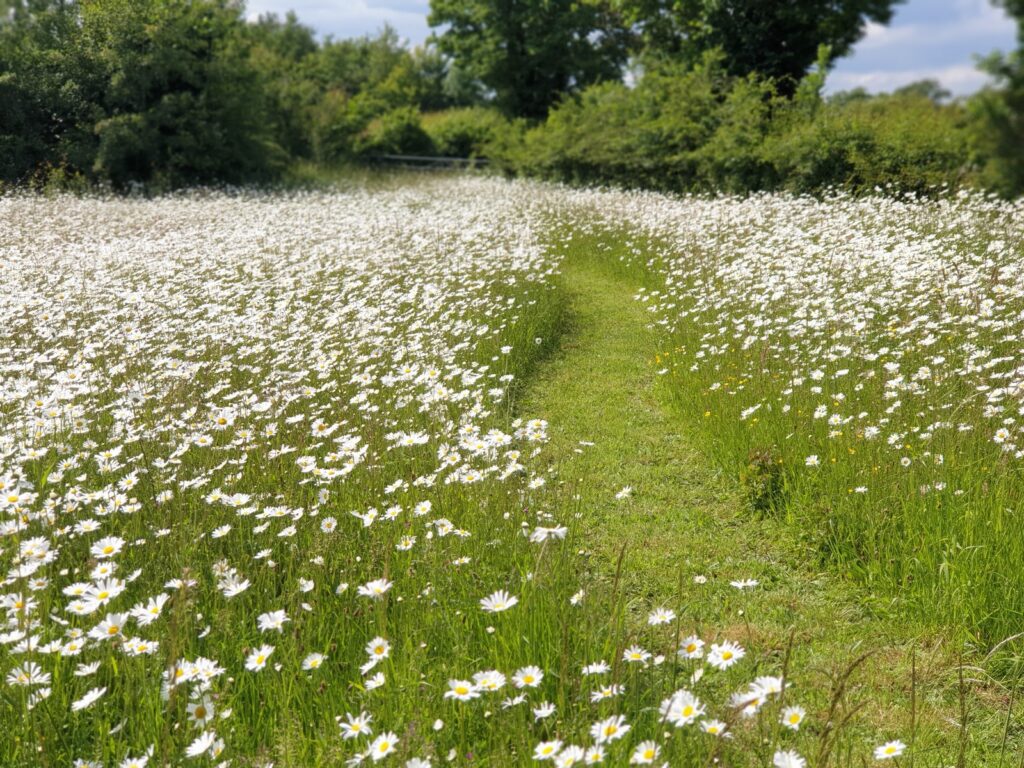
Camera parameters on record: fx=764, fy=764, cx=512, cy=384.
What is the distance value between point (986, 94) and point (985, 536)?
9.29 feet

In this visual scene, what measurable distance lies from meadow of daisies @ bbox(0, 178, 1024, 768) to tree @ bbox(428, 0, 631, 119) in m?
29.3

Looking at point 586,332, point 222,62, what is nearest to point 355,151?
point 222,62

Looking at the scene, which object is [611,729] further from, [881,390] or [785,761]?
[881,390]

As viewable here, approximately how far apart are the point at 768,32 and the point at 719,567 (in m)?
20.4

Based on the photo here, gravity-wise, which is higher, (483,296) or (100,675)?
(483,296)

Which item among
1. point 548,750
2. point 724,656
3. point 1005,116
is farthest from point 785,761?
point 1005,116

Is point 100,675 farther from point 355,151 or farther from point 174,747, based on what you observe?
point 355,151

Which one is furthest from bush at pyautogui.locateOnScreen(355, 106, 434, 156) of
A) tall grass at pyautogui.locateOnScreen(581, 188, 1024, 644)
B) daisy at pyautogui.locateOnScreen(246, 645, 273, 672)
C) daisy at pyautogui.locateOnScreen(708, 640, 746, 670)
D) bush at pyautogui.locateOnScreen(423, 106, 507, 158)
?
daisy at pyautogui.locateOnScreen(708, 640, 746, 670)

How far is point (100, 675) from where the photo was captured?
269 cm

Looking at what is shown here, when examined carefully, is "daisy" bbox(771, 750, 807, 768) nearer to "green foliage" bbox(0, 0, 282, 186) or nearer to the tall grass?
the tall grass

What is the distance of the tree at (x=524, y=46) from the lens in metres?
34.4

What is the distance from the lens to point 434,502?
3.86 metres

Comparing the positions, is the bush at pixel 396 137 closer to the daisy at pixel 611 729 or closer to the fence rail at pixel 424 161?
the fence rail at pixel 424 161

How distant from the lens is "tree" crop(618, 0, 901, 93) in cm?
1867
